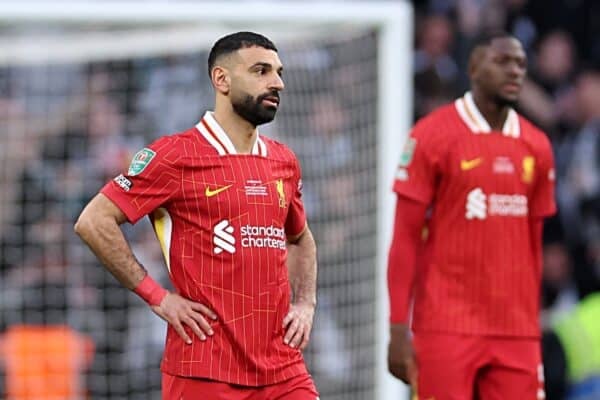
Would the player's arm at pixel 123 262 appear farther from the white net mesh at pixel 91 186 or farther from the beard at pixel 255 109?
the white net mesh at pixel 91 186

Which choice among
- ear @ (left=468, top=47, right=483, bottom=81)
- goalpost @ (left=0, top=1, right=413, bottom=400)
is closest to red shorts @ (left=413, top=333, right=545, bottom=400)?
ear @ (left=468, top=47, right=483, bottom=81)

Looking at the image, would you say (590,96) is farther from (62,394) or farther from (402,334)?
(402,334)

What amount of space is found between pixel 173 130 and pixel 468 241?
3.78 m

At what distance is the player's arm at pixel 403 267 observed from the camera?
260 inches

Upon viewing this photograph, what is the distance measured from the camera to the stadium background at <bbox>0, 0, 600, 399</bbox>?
30.9 feet

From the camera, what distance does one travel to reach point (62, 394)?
10.1m

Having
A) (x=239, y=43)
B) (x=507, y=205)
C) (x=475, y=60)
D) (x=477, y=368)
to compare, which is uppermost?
(x=475, y=60)

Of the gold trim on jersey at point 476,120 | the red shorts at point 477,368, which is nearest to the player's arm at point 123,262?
the red shorts at point 477,368

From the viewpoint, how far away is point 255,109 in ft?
18.5

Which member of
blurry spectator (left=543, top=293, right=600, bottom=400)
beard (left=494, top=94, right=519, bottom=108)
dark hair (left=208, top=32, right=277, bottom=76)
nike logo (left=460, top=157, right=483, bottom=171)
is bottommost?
blurry spectator (left=543, top=293, right=600, bottom=400)

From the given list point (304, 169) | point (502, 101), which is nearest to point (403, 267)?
point (502, 101)

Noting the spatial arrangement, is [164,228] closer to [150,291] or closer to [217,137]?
[150,291]

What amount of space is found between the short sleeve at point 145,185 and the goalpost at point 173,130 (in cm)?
341

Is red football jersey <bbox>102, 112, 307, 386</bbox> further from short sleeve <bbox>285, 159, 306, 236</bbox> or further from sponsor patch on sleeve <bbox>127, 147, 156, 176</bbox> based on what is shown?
short sleeve <bbox>285, 159, 306, 236</bbox>
